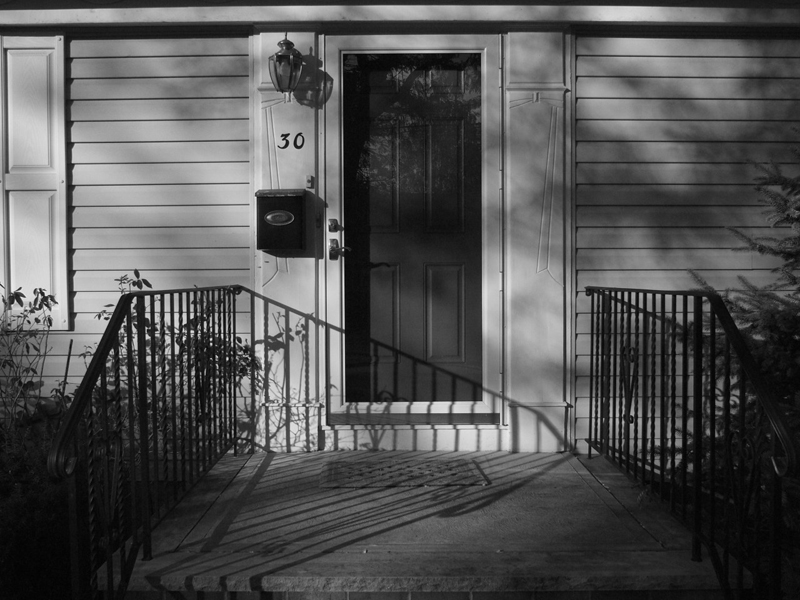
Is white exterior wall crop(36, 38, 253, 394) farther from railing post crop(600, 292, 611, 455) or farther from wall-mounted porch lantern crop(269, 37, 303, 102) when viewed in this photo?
railing post crop(600, 292, 611, 455)

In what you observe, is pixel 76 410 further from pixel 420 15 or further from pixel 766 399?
pixel 420 15

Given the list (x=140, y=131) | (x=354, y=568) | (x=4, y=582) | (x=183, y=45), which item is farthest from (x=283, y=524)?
(x=183, y=45)

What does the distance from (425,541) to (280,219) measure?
1738 millimetres

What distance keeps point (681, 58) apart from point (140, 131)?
8.96ft

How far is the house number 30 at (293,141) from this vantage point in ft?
12.2

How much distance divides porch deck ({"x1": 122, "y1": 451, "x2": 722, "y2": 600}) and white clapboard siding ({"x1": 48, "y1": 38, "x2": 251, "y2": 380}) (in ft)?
3.76

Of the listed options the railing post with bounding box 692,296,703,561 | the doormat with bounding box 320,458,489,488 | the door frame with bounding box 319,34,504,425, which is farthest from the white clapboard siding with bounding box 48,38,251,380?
the railing post with bounding box 692,296,703,561

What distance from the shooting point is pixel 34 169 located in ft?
12.5

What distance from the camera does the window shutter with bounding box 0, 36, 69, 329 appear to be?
12.4ft

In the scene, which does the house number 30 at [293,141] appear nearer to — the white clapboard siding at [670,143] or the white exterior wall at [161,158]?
the white exterior wall at [161,158]

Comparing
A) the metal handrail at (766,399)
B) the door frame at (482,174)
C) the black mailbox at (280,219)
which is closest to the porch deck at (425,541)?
the metal handrail at (766,399)

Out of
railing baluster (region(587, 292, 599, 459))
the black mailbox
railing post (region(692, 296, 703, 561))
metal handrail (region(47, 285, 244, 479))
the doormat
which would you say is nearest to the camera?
metal handrail (region(47, 285, 244, 479))

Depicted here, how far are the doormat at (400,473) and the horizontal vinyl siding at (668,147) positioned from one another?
0.76m

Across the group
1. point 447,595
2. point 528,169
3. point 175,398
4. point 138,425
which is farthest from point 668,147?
point 138,425
